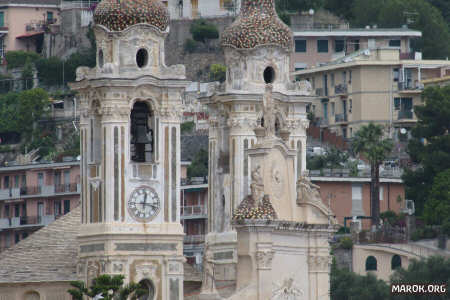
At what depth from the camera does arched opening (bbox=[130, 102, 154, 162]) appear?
115 metres

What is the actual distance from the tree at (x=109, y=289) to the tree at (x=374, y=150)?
7691cm

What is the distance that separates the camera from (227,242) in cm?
11875

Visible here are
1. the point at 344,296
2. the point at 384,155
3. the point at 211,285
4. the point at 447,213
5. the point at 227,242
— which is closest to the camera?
the point at 211,285

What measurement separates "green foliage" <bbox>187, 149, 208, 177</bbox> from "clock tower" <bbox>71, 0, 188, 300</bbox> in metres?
67.4

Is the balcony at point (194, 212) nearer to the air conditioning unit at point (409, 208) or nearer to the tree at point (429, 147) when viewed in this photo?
the tree at point (429, 147)

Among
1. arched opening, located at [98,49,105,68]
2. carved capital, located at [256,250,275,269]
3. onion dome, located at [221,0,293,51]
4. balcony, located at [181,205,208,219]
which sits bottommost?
carved capital, located at [256,250,275,269]

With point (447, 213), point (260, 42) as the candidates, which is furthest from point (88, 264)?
point (447, 213)

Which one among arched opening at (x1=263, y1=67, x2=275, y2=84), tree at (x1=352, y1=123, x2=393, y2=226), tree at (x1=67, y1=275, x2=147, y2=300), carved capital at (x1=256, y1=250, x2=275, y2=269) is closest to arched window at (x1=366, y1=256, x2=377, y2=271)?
tree at (x1=352, y1=123, x2=393, y2=226)

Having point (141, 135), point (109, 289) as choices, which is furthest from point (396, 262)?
point (109, 289)

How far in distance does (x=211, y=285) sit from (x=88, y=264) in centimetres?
576

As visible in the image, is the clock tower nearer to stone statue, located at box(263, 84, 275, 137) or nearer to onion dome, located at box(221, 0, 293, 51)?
stone statue, located at box(263, 84, 275, 137)

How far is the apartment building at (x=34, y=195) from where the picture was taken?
615ft

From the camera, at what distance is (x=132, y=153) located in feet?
377

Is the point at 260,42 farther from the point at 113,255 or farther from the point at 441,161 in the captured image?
the point at 441,161
